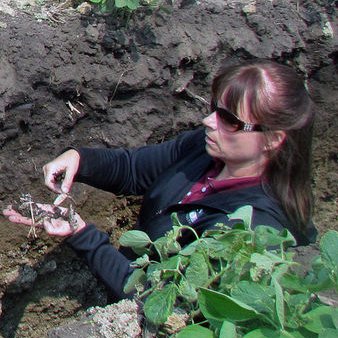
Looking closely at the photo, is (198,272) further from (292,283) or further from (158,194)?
(158,194)

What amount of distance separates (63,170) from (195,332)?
38.7 inches

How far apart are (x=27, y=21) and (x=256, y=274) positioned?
1633 mm

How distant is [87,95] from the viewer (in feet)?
9.46

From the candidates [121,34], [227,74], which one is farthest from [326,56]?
[227,74]

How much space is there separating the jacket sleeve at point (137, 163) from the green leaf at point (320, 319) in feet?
3.83

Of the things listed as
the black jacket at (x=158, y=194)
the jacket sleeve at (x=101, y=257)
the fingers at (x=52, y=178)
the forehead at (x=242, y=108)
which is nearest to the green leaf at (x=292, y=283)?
the black jacket at (x=158, y=194)

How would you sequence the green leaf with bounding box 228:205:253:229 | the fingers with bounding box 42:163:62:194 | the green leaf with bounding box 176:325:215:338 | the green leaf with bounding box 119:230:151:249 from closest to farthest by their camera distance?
the green leaf with bounding box 176:325:215:338
the green leaf with bounding box 228:205:253:229
the green leaf with bounding box 119:230:151:249
the fingers with bounding box 42:163:62:194

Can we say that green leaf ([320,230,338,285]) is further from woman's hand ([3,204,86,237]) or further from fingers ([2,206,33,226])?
fingers ([2,206,33,226])

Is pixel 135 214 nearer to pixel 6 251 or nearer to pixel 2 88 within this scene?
pixel 6 251

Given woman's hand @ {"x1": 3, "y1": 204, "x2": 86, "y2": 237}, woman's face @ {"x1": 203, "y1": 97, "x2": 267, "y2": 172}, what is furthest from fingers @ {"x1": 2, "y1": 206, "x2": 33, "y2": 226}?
woman's face @ {"x1": 203, "y1": 97, "x2": 267, "y2": 172}

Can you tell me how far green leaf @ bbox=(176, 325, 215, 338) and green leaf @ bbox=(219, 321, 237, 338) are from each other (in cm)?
5

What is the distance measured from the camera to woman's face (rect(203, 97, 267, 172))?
234cm

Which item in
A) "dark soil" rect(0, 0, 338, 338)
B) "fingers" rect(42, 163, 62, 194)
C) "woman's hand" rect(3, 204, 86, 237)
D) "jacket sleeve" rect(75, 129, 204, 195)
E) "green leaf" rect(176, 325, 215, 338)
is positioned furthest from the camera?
"dark soil" rect(0, 0, 338, 338)

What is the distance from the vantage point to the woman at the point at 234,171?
225cm
